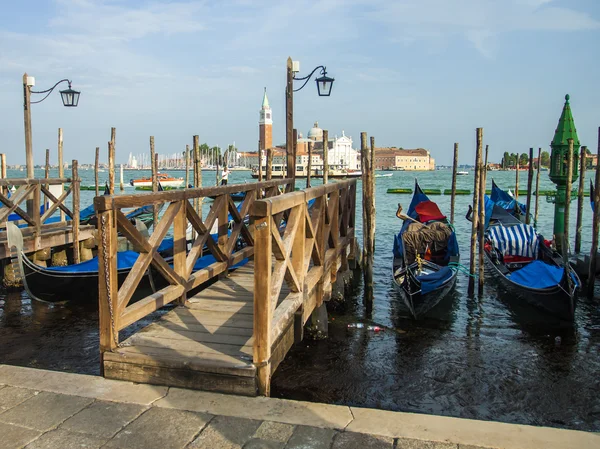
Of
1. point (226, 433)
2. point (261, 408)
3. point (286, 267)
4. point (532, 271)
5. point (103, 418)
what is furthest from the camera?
point (532, 271)

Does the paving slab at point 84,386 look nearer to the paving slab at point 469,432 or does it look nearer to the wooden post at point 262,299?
the wooden post at point 262,299

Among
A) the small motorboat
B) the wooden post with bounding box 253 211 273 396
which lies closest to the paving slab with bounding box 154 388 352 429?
the wooden post with bounding box 253 211 273 396

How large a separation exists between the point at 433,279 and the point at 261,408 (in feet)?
16.0

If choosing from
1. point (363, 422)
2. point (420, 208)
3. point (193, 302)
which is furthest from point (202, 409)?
point (420, 208)

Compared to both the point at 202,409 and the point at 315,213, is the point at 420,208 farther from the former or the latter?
the point at 202,409

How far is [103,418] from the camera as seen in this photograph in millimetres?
3010

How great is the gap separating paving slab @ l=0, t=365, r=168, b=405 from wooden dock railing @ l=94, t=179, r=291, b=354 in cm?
29

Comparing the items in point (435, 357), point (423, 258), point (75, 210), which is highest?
point (75, 210)

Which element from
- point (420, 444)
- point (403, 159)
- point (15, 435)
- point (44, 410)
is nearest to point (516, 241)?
point (420, 444)

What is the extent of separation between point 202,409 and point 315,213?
265 cm

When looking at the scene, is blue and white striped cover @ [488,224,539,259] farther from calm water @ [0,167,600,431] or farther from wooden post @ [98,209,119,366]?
wooden post @ [98,209,119,366]

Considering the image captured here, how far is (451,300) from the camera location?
8188 mm

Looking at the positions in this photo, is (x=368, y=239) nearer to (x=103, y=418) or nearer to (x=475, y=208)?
(x=475, y=208)

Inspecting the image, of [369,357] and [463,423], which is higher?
[463,423]
